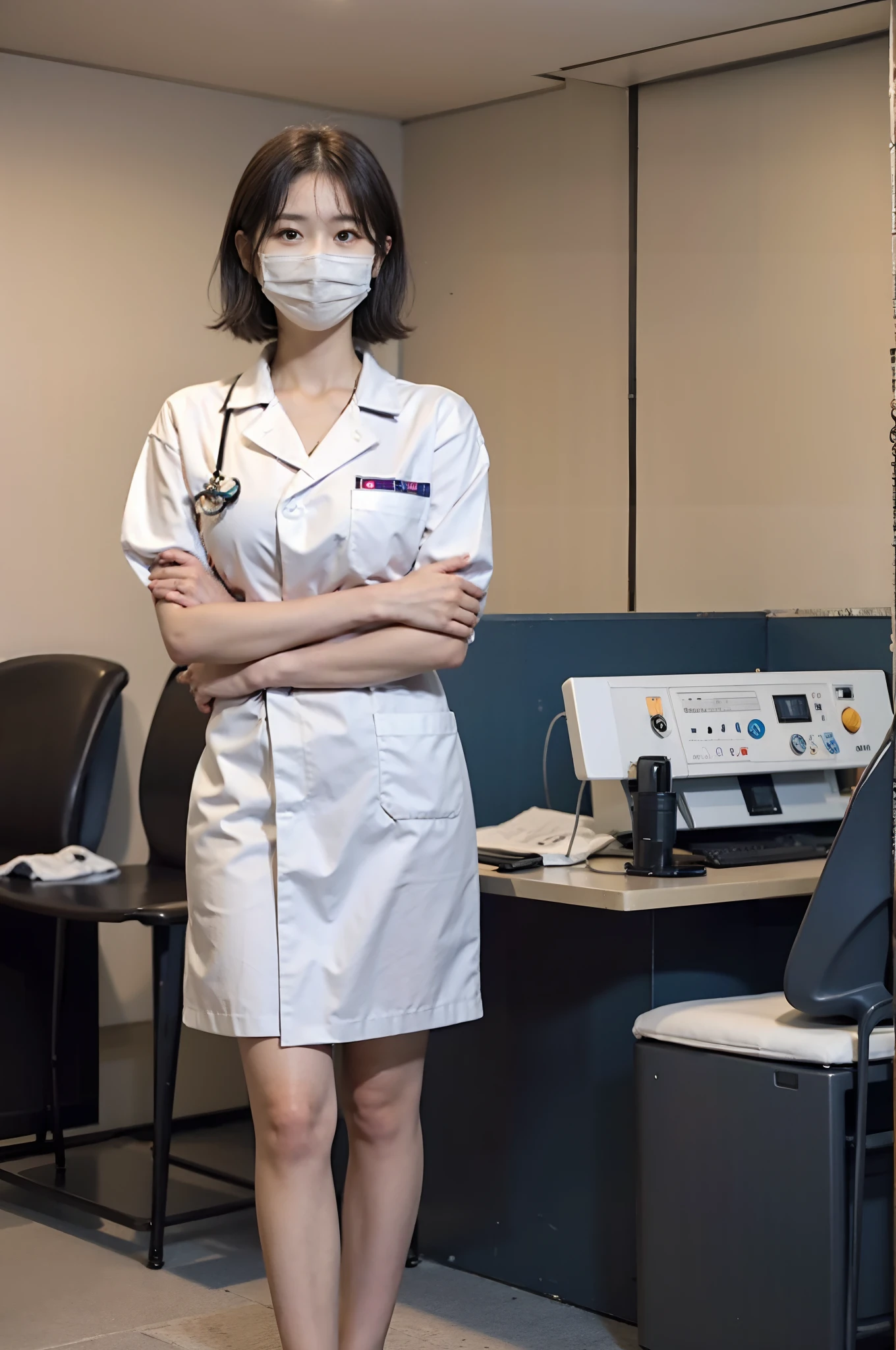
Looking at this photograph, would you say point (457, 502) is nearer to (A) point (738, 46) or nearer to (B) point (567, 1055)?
(B) point (567, 1055)

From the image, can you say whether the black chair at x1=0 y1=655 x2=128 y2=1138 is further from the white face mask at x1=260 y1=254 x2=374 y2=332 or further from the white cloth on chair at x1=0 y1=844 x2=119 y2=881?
the white face mask at x1=260 y1=254 x2=374 y2=332

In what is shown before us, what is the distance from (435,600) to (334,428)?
25 centimetres

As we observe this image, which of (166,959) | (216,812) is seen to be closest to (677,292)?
(166,959)

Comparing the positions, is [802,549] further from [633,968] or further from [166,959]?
[166,959]

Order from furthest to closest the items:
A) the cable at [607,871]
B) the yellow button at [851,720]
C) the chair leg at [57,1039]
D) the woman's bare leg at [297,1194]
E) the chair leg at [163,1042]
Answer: the chair leg at [57,1039], the yellow button at [851,720], the chair leg at [163,1042], the cable at [607,871], the woman's bare leg at [297,1194]

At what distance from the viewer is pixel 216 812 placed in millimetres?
1912

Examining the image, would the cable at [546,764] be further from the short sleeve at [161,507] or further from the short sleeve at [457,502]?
the short sleeve at [161,507]

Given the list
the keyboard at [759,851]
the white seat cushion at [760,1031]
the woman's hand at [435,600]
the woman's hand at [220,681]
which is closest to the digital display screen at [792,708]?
the keyboard at [759,851]

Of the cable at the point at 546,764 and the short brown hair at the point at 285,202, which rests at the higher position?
the short brown hair at the point at 285,202

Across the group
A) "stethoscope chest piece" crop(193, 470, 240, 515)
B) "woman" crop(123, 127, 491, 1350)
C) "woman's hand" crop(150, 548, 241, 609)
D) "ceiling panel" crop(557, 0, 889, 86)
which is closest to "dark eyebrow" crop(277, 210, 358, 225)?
"woman" crop(123, 127, 491, 1350)

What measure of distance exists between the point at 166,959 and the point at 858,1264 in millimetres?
1266

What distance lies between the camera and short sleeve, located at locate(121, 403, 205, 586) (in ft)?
6.54

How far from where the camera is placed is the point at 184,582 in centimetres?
197

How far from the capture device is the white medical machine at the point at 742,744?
253cm
